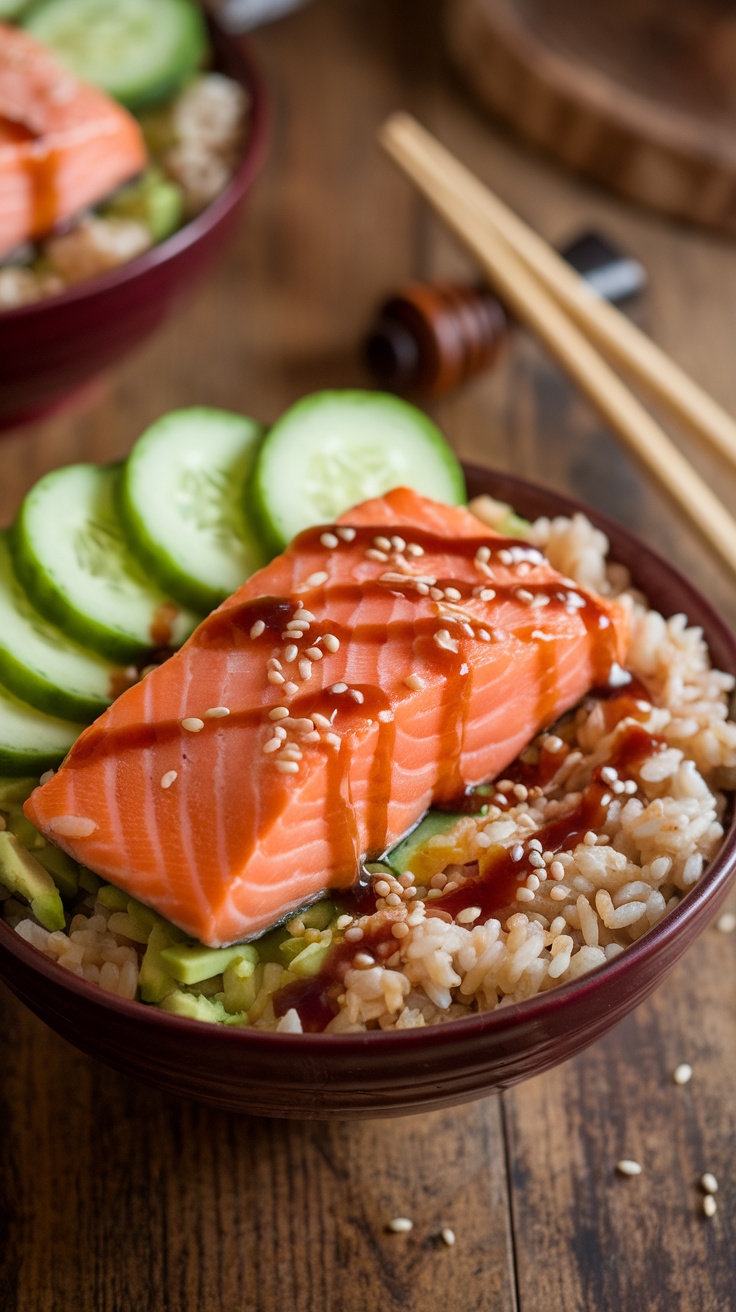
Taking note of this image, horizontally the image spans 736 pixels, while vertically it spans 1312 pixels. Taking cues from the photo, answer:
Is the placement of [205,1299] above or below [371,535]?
below

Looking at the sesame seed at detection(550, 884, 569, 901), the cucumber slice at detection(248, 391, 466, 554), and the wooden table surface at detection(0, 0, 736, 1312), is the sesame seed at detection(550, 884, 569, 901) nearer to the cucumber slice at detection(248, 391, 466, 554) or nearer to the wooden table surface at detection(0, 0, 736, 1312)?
the wooden table surface at detection(0, 0, 736, 1312)

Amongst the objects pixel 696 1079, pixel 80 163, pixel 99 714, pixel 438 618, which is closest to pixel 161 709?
pixel 99 714

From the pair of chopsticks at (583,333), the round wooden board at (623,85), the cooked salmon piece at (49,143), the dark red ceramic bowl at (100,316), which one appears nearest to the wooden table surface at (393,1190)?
the pair of chopsticks at (583,333)

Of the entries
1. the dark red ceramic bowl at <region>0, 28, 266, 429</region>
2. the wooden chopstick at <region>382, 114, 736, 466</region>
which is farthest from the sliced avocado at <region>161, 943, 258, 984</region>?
the wooden chopstick at <region>382, 114, 736, 466</region>

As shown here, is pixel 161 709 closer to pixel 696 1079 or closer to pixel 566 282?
pixel 696 1079

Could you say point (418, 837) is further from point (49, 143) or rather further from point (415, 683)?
point (49, 143)

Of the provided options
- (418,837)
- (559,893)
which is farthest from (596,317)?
(559,893)
